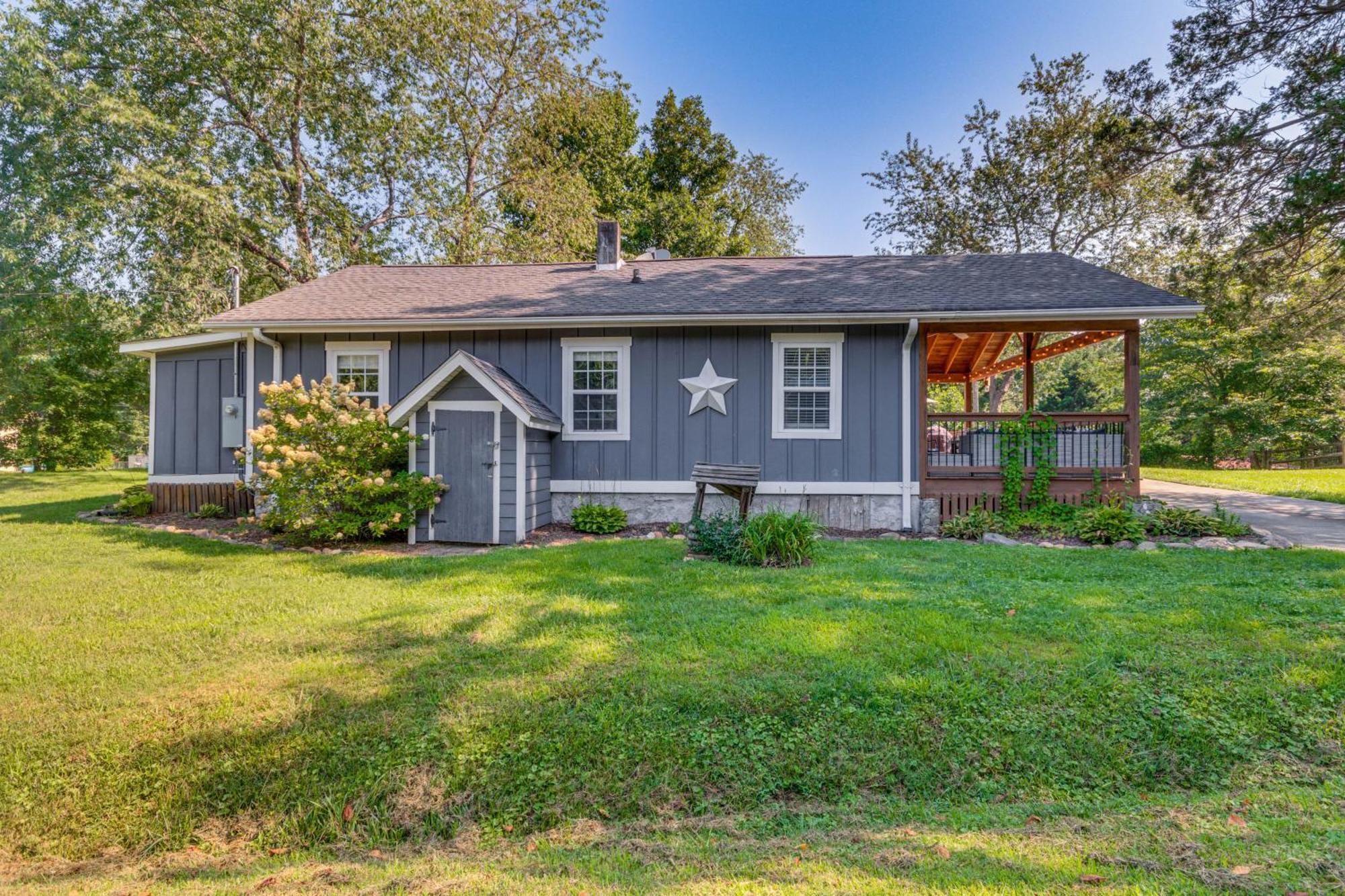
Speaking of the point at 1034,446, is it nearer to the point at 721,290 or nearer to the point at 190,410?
the point at 721,290

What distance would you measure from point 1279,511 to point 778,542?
9.43 m

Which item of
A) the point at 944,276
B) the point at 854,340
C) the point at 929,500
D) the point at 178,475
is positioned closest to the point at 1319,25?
the point at 944,276

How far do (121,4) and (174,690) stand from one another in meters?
19.6

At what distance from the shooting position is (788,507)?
8.77m

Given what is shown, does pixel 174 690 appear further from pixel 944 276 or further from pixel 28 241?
pixel 28 241

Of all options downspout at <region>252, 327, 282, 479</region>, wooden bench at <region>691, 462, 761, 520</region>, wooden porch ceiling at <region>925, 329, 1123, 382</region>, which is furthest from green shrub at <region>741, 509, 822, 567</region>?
downspout at <region>252, 327, 282, 479</region>

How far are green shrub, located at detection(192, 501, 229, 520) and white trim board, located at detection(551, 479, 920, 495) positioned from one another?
5.17 meters

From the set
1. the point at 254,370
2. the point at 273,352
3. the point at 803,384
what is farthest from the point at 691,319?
the point at 254,370

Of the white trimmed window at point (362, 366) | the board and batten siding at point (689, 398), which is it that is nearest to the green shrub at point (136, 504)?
the white trimmed window at point (362, 366)

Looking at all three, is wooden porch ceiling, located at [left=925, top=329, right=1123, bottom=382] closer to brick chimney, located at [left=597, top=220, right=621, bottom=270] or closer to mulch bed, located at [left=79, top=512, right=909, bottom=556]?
mulch bed, located at [left=79, top=512, right=909, bottom=556]

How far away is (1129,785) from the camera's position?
9.10ft

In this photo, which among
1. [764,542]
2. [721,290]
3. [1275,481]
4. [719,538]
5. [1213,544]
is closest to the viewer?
[764,542]

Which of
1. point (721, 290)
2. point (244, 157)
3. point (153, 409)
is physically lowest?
point (153, 409)

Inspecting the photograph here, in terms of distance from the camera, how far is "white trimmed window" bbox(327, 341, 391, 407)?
928 cm
